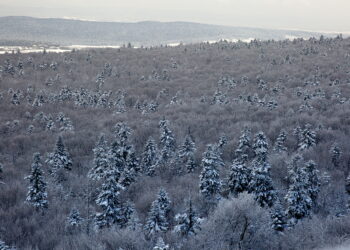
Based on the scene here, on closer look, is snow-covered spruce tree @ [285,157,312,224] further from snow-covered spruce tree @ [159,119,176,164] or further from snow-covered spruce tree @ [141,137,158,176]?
snow-covered spruce tree @ [159,119,176,164]

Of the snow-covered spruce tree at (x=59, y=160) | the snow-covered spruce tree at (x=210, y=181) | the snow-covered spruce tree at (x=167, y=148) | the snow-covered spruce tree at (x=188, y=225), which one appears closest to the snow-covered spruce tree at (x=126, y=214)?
the snow-covered spruce tree at (x=188, y=225)

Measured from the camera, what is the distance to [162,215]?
1719 centimetres

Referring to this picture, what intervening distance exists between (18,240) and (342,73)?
60.2 m

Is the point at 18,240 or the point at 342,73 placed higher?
the point at 342,73

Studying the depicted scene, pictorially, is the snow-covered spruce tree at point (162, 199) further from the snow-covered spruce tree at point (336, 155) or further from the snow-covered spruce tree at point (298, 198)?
the snow-covered spruce tree at point (336, 155)

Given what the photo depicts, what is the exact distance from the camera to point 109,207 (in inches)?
729

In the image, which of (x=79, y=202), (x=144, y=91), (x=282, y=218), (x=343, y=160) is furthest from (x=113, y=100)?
(x=282, y=218)

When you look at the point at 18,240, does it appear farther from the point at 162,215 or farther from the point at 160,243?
the point at 160,243

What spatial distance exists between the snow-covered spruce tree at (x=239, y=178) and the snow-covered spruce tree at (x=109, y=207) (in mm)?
7441

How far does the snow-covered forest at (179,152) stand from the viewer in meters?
15.0

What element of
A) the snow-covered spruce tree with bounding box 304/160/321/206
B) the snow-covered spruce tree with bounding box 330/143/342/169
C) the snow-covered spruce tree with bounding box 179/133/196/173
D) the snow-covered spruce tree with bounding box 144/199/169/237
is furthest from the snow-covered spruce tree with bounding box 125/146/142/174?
the snow-covered spruce tree with bounding box 330/143/342/169

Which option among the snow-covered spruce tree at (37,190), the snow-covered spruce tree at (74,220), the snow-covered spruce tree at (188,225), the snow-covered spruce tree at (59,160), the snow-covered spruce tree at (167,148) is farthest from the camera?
the snow-covered spruce tree at (167,148)

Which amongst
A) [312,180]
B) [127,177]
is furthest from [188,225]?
[127,177]

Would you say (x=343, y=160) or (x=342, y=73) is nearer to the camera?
(x=343, y=160)
